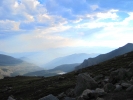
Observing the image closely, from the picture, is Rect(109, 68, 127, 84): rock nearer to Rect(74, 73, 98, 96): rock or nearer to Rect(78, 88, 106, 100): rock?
Rect(74, 73, 98, 96): rock

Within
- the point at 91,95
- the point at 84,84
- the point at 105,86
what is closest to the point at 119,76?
the point at 105,86

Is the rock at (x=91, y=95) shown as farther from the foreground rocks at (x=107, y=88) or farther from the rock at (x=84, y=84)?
the rock at (x=84, y=84)

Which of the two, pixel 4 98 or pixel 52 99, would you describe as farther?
pixel 4 98

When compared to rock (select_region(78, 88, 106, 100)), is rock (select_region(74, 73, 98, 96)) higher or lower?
higher

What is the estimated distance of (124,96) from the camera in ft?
69.8

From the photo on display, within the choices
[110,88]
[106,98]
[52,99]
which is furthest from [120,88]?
[52,99]

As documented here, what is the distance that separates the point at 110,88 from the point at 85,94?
11.9 ft

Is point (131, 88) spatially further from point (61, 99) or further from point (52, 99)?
point (61, 99)

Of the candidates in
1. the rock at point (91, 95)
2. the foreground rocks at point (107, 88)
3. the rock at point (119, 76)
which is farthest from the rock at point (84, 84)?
the rock at point (91, 95)

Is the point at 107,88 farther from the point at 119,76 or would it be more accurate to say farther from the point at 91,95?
the point at 119,76

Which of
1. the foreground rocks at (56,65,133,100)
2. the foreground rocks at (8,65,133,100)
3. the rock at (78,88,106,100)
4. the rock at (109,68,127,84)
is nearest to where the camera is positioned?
the foreground rocks at (8,65,133,100)

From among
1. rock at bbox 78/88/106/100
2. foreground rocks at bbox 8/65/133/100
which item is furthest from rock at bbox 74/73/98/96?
rock at bbox 78/88/106/100

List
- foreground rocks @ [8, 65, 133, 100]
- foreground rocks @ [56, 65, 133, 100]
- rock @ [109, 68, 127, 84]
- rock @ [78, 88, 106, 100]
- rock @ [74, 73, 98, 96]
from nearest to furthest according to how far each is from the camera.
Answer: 1. foreground rocks @ [8, 65, 133, 100]
2. rock @ [78, 88, 106, 100]
3. foreground rocks @ [56, 65, 133, 100]
4. rock @ [109, 68, 127, 84]
5. rock @ [74, 73, 98, 96]

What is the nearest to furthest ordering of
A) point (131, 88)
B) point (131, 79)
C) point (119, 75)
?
point (131, 88)
point (131, 79)
point (119, 75)
